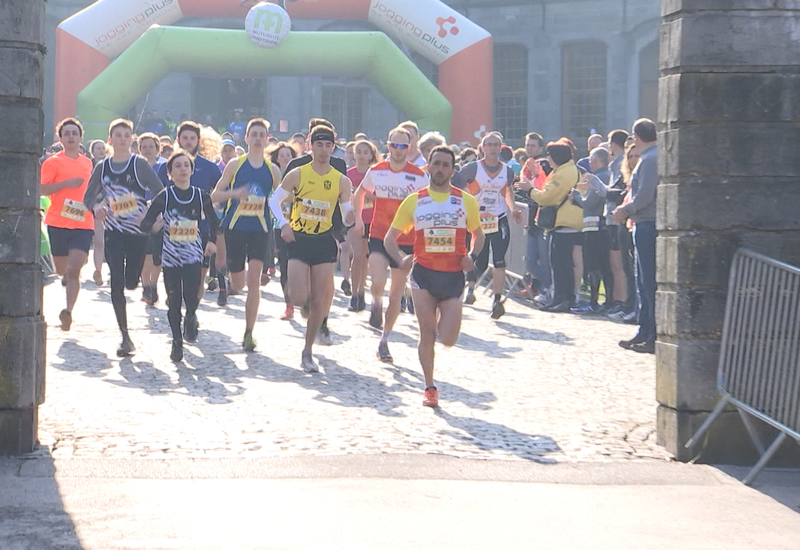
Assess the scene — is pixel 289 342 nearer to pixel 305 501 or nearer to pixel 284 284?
pixel 284 284

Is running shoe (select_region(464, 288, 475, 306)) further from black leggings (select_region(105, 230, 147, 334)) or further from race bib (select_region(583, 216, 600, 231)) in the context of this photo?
black leggings (select_region(105, 230, 147, 334))

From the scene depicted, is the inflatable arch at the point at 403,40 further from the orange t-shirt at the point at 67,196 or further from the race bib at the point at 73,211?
the race bib at the point at 73,211

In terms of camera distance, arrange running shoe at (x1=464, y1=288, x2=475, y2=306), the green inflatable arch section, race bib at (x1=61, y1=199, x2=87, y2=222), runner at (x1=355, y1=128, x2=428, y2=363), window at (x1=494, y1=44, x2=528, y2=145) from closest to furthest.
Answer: race bib at (x1=61, y1=199, x2=87, y2=222)
runner at (x1=355, y1=128, x2=428, y2=363)
running shoe at (x1=464, y1=288, x2=475, y2=306)
the green inflatable arch section
window at (x1=494, y1=44, x2=528, y2=145)

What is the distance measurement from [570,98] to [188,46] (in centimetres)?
1315

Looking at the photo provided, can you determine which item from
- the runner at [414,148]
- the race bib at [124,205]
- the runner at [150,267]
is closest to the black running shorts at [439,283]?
the race bib at [124,205]

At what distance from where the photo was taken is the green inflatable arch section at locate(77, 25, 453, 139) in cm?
2702

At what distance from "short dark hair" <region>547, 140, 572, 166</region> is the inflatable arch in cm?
1331

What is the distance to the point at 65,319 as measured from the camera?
1162 cm

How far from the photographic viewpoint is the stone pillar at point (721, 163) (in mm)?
7035

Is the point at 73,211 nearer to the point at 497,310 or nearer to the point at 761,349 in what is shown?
the point at 497,310

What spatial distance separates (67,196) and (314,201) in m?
2.49

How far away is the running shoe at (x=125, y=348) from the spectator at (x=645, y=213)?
400 cm

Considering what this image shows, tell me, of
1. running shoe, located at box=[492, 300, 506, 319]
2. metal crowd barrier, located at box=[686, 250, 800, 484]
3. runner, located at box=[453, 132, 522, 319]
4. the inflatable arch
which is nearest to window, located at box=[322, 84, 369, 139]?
the inflatable arch

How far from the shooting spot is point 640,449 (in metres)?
7.39
